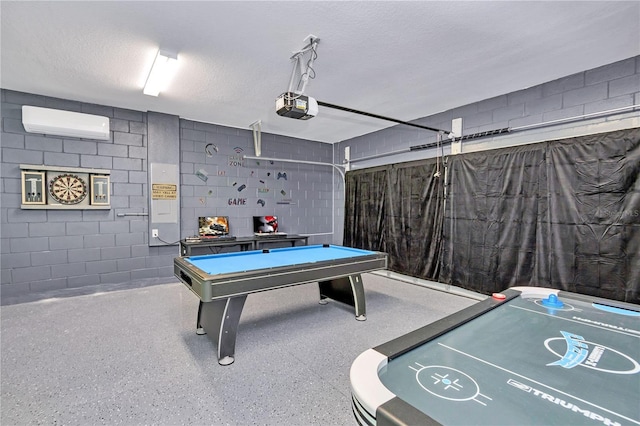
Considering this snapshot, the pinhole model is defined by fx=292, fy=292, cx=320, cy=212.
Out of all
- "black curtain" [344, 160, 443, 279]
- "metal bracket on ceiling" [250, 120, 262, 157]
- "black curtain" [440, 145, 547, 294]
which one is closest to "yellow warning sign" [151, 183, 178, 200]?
"metal bracket on ceiling" [250, 120, 262, 157]

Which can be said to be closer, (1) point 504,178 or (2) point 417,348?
(2) point 417,348

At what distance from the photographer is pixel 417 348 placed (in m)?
1.24

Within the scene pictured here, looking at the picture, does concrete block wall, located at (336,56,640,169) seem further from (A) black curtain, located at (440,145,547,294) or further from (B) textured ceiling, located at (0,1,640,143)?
(A) black curtain, located at (440,145,547,294)

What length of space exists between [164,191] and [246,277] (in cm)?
298

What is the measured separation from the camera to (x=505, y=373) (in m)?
1.08

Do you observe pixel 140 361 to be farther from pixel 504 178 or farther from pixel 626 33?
pixel 626 33

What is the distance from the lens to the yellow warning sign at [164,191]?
4465mm

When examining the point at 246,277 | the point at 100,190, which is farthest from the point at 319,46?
the point at 100,190

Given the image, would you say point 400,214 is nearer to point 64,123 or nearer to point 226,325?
point 226,325

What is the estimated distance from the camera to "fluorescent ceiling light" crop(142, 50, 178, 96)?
2775 millimetres

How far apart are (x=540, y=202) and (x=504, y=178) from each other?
1.57 feet

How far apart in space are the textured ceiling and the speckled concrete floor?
2.65m

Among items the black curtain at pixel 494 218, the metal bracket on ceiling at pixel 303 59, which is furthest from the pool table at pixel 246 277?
the metal bracket on ceiling at pixel 303 59

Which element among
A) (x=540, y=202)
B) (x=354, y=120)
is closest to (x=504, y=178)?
(x=540, y=202)
